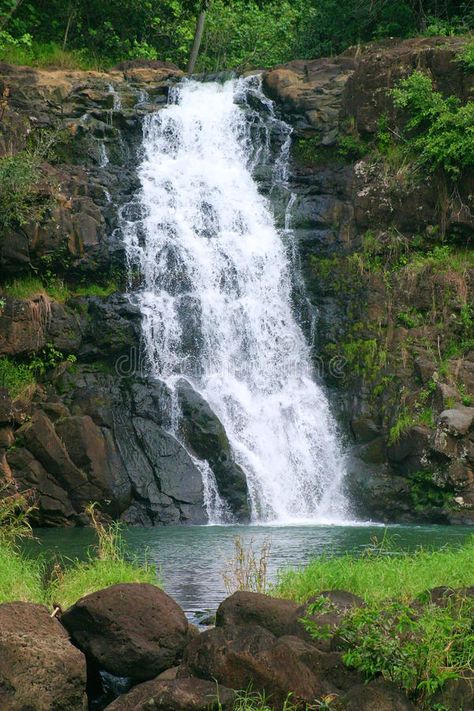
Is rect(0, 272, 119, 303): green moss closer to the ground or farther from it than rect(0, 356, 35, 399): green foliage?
farther from it

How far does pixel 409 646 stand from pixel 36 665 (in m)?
2.76

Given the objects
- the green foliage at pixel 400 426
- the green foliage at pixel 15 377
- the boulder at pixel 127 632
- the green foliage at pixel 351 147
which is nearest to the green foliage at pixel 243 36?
the green foliage at pixel 351 147

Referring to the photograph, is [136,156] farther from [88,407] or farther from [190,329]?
[88,407]

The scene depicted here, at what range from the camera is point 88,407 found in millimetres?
19453

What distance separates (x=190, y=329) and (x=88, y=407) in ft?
9.94

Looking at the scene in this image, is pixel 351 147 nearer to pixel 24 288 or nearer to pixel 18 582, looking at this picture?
pixel 24 288

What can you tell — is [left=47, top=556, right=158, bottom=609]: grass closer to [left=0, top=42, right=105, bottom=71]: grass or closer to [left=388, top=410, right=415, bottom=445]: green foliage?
[left=388, top=410, right=415, bottom=445]: green foliage

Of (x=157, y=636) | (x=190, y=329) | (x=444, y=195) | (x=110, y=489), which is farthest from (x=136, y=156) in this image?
(x=157, y=636)

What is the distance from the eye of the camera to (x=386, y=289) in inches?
861

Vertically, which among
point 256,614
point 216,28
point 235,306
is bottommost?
point 256,614

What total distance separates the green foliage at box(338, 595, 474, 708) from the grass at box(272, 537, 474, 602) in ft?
4.42

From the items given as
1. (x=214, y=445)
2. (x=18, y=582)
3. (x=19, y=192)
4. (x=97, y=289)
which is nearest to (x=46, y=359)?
(x=97, y=289)

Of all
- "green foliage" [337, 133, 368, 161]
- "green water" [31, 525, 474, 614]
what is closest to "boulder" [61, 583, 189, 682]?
"green water" [31, 525, 474, 614]

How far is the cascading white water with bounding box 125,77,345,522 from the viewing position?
19781 millimetres
